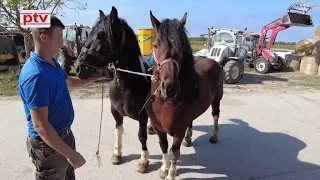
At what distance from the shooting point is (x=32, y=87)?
5.20ft

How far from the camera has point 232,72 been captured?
10289 mm

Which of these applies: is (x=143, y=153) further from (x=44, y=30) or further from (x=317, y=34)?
(x=317, y=34)

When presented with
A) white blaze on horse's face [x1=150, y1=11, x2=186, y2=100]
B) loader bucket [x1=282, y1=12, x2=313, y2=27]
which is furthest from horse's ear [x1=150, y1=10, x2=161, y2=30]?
loader bucket [x1=282, y1=12, x2=313, y2=27]

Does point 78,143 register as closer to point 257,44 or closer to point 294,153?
point 294,153

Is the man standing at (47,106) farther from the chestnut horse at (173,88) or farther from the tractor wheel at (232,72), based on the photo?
the tractor wheel at (232,72)

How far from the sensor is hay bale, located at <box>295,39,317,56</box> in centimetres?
1619

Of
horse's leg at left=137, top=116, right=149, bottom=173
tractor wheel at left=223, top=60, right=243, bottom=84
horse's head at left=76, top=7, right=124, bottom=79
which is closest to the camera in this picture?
horse's head at left=76, top=7, right=124, bottom=79

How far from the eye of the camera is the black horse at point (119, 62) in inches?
114

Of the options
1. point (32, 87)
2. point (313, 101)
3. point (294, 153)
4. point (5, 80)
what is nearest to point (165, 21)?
point (32, 87)

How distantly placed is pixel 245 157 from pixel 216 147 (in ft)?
1.65

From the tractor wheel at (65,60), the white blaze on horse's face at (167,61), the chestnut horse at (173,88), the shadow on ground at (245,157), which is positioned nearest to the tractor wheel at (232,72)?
the shadow on ground at (245,157)

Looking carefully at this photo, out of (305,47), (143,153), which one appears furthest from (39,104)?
(305,47)

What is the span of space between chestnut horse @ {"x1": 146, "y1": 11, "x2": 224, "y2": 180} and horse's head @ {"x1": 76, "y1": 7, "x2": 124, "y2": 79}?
54 centimetres

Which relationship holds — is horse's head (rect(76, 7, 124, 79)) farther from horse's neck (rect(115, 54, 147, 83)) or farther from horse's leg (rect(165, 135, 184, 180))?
horse's leg (rect(165, 135, 184, 180))
